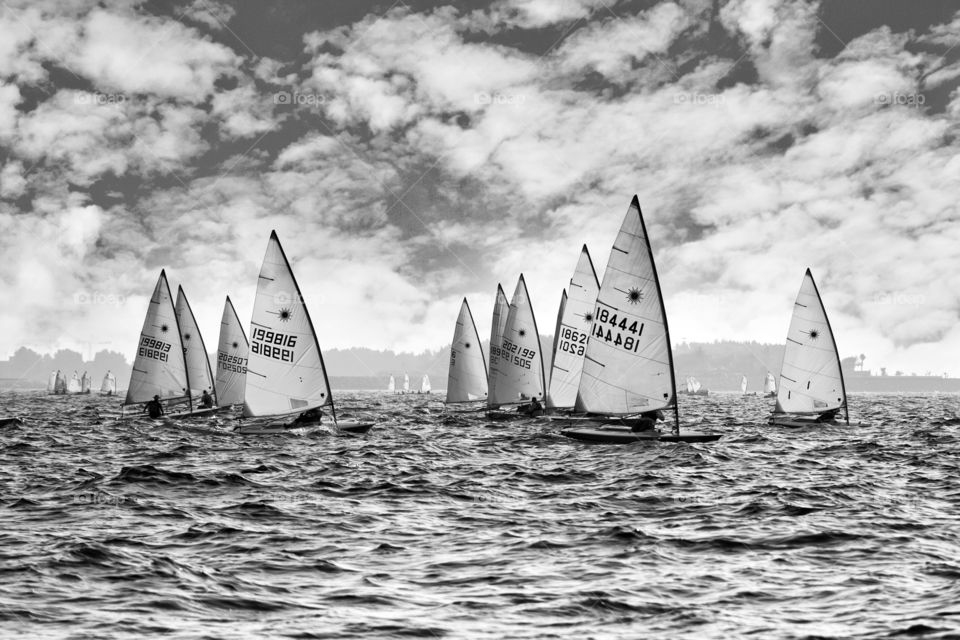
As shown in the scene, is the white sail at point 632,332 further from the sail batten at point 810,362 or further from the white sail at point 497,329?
the white sail at point 497,329

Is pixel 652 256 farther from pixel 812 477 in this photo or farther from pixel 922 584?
pixel 922 584

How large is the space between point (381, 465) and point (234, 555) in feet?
39.3

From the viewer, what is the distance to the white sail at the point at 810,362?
42.0 metres

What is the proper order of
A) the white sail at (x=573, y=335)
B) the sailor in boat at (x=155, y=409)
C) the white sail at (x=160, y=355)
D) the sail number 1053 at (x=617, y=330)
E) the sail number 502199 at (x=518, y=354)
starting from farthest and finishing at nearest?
the sail number 502199 at (x=518, y=354), the white sail at (x=160, y=355), the sailor in boat at (x=155, y=409), the white sail at (x=573, y=335), the sail number 1053 at (x=617, y=330)

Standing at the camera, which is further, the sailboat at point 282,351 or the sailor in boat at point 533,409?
the sailor in boat at point 533,409

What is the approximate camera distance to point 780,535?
46.0ft

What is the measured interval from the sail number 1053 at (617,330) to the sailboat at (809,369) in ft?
52.8

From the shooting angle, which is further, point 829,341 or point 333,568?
point 829,341

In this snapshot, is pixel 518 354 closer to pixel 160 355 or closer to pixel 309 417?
pixel 309 417

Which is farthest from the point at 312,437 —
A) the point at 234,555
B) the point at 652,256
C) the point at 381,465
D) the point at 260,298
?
the point at 234,555

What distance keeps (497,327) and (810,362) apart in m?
17.2

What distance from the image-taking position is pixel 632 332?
29000mm

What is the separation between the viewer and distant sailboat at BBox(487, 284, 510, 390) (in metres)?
48.4

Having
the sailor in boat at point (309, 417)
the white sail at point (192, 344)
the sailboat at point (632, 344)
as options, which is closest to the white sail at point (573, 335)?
the sailboat at point (632, 344)
